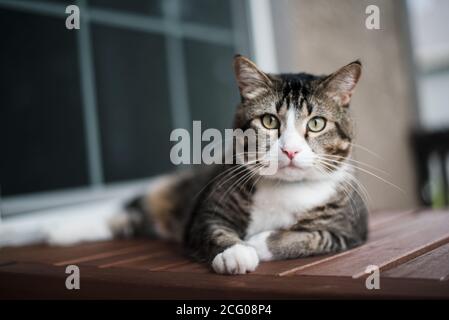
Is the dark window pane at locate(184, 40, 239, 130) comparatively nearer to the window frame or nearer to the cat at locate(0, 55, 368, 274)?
the window frame

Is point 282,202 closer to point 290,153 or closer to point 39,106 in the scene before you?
point 290,153

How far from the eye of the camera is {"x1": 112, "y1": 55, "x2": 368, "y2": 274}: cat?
120cm

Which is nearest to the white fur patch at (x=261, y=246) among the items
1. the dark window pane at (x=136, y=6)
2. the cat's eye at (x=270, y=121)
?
the cat's eye at (x=270, y=121)

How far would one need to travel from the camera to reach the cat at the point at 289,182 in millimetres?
1196

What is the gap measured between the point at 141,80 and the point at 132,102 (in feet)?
0.42

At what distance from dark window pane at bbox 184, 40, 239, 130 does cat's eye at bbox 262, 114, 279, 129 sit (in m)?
1.26

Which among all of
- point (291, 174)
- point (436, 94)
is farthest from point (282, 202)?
point (436, 94)

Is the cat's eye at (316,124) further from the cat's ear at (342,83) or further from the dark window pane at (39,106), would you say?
the dark window pane at (39,106)

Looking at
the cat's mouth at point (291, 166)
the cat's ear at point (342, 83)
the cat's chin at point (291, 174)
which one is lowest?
the cat's chin at point (291, 174)

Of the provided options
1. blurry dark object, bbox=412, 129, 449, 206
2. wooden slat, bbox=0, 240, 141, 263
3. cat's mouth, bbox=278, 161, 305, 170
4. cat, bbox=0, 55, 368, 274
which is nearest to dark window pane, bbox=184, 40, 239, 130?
wooden slat, bbox=0, 240, 141, 263

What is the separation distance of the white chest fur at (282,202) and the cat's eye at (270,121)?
0.58 feet
